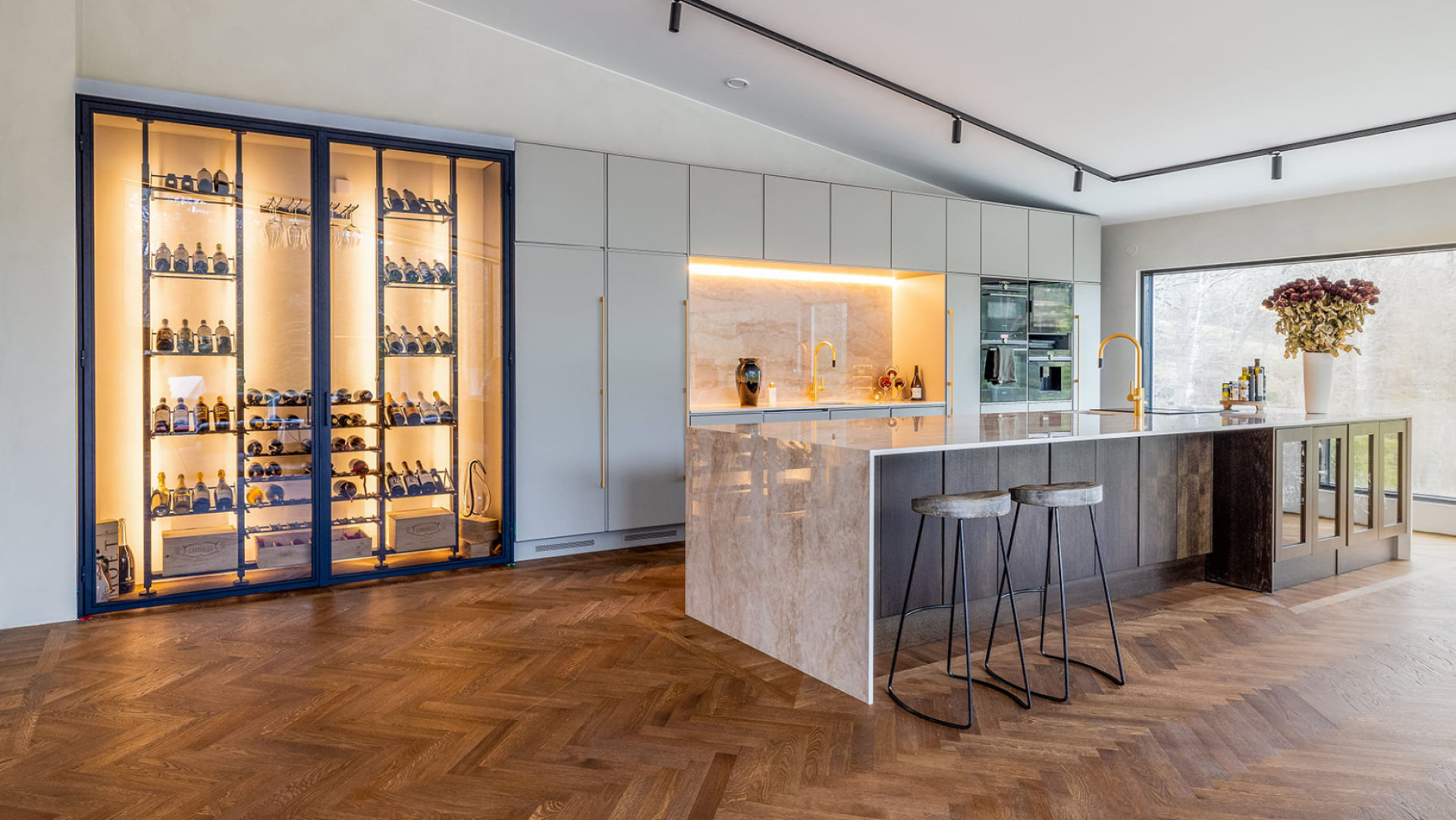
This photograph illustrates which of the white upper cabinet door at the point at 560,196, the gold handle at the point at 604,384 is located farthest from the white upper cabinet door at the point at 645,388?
the white upper cabinet door at the point at 560,196

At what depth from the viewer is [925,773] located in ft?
7.86

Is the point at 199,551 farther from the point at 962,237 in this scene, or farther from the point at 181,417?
the point at 962,237

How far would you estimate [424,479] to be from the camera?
479 cm

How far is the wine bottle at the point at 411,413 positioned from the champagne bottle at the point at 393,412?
0.02 meters

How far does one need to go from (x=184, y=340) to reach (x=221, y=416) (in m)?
0.41

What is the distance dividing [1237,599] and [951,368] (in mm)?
2719

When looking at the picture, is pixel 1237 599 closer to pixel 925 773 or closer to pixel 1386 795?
pixel 1386 795

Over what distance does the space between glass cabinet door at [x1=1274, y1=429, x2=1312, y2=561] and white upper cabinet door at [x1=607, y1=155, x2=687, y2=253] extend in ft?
11.7

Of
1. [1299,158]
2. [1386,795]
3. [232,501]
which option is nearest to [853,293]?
[1299,158]

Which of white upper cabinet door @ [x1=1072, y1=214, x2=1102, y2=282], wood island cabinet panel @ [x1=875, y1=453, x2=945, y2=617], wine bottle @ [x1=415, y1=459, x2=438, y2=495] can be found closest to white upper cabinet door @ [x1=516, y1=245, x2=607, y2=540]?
wine bottle @ [x1=415, y1=459, x2=438, y2=495]

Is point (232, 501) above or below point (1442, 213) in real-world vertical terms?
below

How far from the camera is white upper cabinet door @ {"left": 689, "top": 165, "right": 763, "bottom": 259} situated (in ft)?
17.9

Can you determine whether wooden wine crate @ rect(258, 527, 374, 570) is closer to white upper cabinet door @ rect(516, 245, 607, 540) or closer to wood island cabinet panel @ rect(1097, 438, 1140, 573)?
white upper cabinet door @ rect(516, 245, 607, 540)

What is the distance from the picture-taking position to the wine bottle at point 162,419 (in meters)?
4.09
